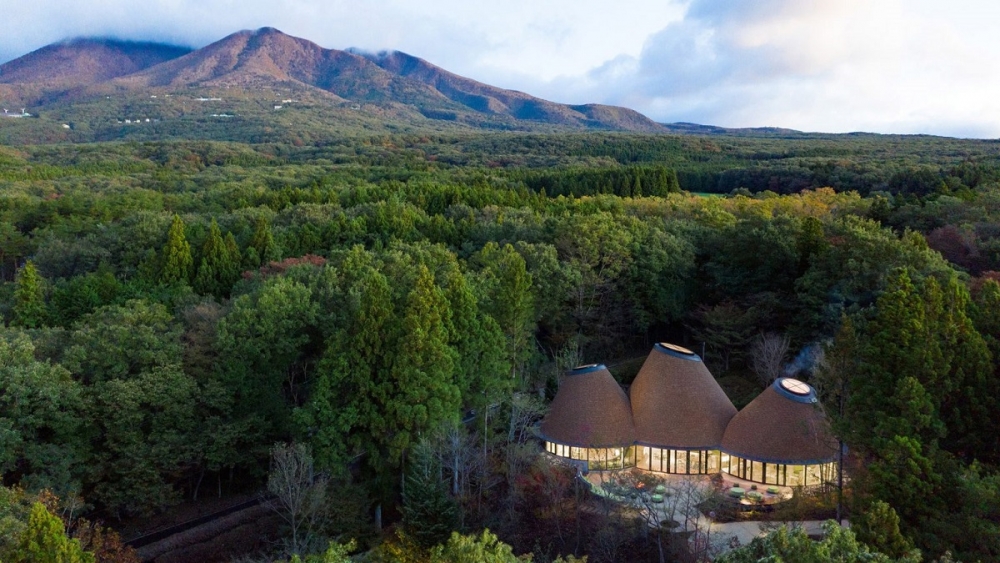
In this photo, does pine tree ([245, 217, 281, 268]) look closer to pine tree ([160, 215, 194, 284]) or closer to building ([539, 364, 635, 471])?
pine tree ([160, 215, 194, 284])

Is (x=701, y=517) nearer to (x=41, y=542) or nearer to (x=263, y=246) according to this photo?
(x=41, y=542)

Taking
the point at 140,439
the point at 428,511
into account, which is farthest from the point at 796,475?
the point at 140,439

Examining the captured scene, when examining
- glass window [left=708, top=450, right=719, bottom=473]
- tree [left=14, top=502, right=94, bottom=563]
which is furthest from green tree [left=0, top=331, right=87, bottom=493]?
glass window [left=708, top=450, right=719, bottom=473]

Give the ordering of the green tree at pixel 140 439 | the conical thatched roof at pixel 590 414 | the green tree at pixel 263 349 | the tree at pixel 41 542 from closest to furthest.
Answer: the tree at pixel 41 542, the green tree at pixel 140 439, the conical thatched roof at pixel 590 414, the green tree at pixel 263 349

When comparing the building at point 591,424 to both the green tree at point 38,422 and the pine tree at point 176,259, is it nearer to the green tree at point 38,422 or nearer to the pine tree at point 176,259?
the green tree at point 38,422

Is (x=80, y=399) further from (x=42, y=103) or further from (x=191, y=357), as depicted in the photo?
(x=42, y=103)

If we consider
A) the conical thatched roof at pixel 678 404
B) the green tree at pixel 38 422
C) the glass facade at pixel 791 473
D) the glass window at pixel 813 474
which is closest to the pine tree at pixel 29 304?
the green tree at pixel 38 422
